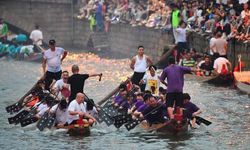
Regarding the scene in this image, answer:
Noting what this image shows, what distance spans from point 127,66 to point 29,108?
19.8m

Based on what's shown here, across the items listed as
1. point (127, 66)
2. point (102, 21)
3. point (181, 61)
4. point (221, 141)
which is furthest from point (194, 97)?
point (102, 21)

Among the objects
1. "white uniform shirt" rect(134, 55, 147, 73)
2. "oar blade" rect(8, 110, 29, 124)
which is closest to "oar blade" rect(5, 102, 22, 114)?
"oar blade" rect(8, 110, 29, 124)

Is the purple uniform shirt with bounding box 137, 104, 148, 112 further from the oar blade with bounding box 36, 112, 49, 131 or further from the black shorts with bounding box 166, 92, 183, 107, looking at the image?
the oar blade with bounding box 36, 112, 49, 131

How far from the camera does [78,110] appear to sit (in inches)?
1161

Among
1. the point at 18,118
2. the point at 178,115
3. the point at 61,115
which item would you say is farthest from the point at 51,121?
the point at 178,115

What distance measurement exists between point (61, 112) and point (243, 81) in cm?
1110

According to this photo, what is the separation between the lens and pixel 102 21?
209ft

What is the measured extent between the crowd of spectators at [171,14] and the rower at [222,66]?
48.5 inches

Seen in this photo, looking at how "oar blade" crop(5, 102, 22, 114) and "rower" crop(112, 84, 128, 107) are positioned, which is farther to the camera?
"oar blade" crop(5, 102, 22, 114)

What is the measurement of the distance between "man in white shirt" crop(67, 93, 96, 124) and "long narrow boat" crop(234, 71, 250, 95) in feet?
34.1

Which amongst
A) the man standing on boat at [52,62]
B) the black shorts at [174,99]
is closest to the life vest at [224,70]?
the man standing on boat at [52,62]

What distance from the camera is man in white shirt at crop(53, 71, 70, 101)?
30953mm

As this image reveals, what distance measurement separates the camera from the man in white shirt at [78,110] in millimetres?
29422

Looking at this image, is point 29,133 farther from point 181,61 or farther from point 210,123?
point 181,61
